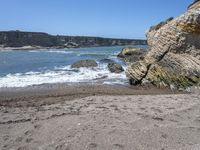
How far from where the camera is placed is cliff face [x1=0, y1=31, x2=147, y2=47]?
108562 mm

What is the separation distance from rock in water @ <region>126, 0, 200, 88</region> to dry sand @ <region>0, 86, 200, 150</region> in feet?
11.4

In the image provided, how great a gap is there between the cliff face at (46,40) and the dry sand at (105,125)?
103774 millimetres

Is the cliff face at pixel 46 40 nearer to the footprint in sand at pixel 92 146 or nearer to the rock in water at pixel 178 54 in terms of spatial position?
the rock in water at pixel 178 54

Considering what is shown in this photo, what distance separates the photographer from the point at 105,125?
23.6 feet

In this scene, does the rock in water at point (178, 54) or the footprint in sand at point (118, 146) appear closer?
the footprint in sand at point (118, 146)

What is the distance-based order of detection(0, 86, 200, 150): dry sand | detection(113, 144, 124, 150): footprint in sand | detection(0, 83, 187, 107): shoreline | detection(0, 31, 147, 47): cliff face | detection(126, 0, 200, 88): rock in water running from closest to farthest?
1. detection(113, 144, 124, 150): footprint in sand
2. detection(0, 86, 200, 150): dry sand
3. detection(0, 83, 187, 107): shoreline
4. detection(126, 0, 200, 88): rock in water
5. detection(0, 31, 147, 47): cliff face

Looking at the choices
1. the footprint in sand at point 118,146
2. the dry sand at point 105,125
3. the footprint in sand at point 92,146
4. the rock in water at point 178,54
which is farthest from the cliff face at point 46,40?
the footprint in sand at point 118,146

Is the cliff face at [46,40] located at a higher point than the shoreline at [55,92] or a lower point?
lower

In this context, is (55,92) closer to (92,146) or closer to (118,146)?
(92,146)

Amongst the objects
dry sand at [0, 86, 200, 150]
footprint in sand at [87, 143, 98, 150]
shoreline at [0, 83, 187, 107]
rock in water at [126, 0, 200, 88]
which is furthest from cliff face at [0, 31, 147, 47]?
footprint in sand at [87, 143, 98, 150]

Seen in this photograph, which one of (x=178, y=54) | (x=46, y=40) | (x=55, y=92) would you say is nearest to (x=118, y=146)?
(x=55, y=92)

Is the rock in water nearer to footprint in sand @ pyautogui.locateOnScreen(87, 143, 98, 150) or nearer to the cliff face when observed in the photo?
footprint in sand @ pyautogui.locateOnScreen(87, 143, 98, 150)

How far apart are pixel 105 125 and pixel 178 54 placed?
343 inches

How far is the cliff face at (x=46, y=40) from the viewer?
10856 cm
